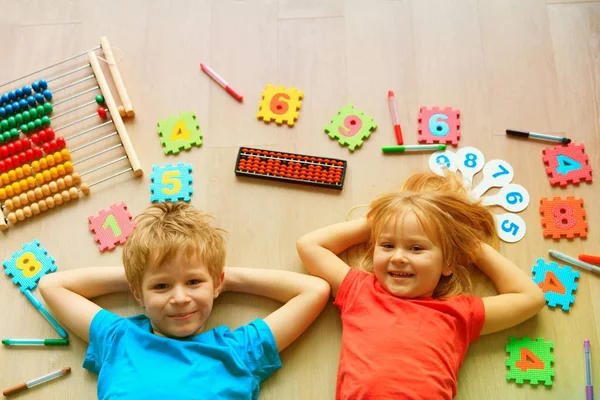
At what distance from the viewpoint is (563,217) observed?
1.43 metres

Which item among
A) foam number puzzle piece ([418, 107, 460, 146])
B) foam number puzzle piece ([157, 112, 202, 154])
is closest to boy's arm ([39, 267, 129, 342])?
foam number puzzle piece ([157, 112, 202, 154])

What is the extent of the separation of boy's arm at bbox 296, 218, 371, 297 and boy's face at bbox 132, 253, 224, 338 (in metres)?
0.24

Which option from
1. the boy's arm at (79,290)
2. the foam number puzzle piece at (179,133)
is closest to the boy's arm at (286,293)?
the boy's arm at (79,290)

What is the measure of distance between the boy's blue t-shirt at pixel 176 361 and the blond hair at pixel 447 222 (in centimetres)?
31

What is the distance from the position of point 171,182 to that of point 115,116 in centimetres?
23

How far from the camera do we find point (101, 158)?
1.56 meters

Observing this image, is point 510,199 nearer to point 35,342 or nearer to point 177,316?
point 177,316

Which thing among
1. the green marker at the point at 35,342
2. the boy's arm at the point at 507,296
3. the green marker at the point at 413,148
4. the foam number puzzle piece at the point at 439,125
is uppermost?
the foam number puzzle piece at the point at 439,125

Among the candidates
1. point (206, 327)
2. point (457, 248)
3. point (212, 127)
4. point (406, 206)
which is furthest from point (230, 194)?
point (457, 248)

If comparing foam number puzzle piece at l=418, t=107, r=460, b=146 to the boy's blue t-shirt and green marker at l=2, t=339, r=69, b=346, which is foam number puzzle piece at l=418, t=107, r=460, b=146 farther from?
green marker at l=2, t=339, r=69, b=346

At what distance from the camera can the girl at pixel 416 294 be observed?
1207mm

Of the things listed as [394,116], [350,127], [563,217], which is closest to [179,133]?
[350,127]

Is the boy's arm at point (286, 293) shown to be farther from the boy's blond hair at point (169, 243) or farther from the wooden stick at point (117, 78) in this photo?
the wooden stick at point (117, 78)

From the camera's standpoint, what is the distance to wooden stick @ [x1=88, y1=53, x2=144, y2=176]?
151 cm
